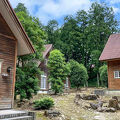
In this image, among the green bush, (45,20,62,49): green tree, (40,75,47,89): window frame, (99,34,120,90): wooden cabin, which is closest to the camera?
the green bush

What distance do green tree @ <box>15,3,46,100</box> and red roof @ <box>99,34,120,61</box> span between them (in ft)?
25.9

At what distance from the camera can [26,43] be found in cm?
974

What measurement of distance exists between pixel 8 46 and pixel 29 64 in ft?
13.3

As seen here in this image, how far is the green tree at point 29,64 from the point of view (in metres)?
12.0

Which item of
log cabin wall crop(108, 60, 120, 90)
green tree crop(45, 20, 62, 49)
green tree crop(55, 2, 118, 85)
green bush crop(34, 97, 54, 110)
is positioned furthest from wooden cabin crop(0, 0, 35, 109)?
green tree crop(45, 20, 62, 49)

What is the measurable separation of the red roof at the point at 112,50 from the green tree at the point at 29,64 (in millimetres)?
7906

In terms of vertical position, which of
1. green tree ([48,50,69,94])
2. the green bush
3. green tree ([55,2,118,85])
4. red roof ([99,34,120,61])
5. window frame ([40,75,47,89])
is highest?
green tree ([55,2,118,85])

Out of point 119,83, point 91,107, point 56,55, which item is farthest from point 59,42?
point 91,107

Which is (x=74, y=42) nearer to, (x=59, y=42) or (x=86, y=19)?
(x=59, y=42)

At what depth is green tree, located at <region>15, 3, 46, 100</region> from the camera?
39.5 ft

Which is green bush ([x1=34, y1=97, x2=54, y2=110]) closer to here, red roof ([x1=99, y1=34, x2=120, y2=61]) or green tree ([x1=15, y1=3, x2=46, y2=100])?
green tree ([x1=15, y1=3, x2=46, y2=100])

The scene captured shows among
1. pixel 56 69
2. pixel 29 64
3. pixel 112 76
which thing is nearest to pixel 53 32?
pixel 56 69

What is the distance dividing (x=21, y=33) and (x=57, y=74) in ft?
36.7

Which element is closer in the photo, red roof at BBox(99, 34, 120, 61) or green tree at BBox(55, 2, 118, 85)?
red roof at BBox(99, 34, 120, 61)
